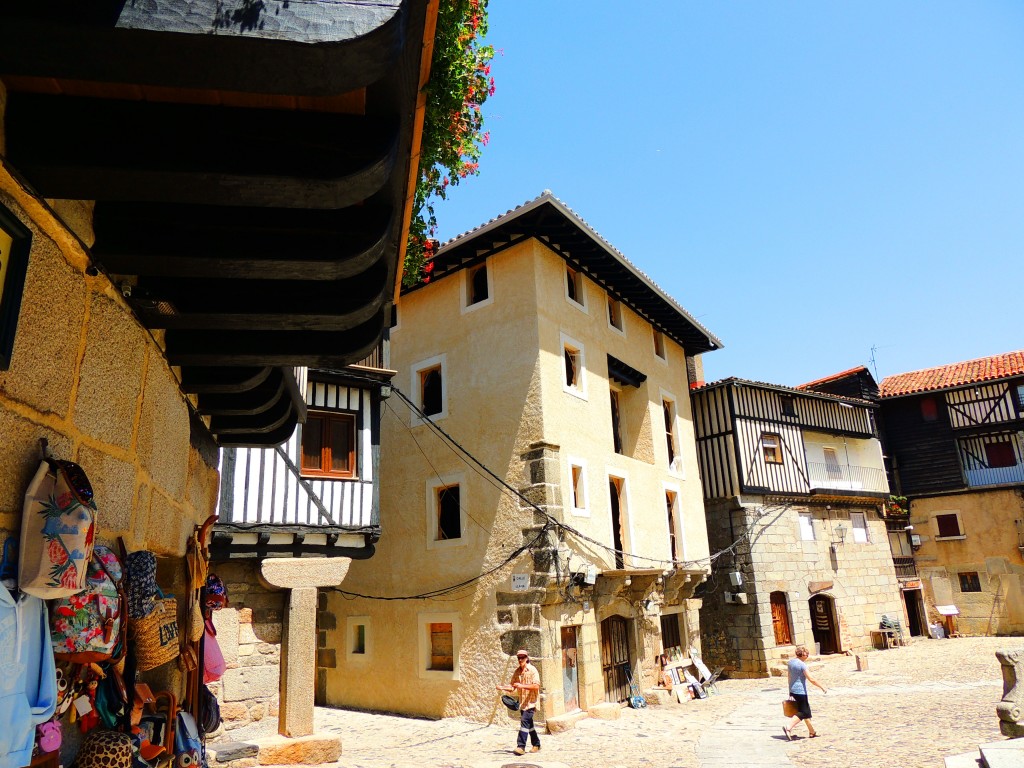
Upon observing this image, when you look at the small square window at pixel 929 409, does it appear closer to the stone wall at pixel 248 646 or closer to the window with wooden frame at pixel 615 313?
the window with wooden frame at pixel 615 313

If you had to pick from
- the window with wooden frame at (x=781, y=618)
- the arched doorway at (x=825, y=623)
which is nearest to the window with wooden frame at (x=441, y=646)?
the window with wooden frame at (x=781, y=618)

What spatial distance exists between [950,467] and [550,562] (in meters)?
21.3

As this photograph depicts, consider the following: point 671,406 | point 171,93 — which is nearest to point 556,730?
point 671,406

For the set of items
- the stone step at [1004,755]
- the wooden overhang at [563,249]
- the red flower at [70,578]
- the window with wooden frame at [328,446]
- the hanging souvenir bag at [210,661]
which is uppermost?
the wooden overhang at [563,249]

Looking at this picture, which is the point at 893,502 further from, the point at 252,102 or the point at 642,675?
the point at 252,102

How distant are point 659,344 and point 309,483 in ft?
34.6

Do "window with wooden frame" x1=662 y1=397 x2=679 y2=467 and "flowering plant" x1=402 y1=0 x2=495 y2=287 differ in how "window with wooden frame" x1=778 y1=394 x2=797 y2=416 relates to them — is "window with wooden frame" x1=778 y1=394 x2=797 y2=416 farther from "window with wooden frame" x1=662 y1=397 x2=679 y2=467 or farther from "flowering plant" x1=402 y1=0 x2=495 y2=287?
"flowering plant" x1=402 y1=0 x2=495 y2=287

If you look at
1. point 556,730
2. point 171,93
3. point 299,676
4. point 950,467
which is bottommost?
point 556,730

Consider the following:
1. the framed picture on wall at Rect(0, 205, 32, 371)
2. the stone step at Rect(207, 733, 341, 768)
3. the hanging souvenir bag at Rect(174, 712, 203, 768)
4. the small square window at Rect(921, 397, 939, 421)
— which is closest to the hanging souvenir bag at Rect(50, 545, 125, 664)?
the framed picture on wall at Rect(0, 205, 32, 371)

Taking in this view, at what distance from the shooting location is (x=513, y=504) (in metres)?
12.4

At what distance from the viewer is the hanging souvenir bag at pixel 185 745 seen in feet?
10.8

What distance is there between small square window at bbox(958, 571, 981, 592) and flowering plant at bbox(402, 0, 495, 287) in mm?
26281

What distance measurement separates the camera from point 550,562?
11.6m

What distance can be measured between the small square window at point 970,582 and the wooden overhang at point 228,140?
2825 centimetres
